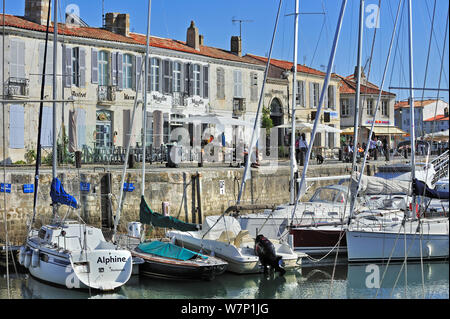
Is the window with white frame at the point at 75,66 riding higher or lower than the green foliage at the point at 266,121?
higher

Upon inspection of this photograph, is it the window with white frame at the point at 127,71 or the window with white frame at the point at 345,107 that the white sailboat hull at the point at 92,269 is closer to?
the window with white frame at the point at 127,71

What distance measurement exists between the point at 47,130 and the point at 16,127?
1.30 metres

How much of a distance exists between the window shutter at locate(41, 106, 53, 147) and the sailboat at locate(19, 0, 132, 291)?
9.87m

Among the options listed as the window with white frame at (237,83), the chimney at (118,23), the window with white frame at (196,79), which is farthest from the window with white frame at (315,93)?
the chimney at (118,23)

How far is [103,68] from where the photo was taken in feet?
108

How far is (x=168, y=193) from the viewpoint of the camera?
26344mm

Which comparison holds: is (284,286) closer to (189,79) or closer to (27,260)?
(27,260)

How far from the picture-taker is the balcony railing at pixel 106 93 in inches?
1272

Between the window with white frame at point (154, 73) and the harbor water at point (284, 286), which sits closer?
the harbor water at point (284, 286)

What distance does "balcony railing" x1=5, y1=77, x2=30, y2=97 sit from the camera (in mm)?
28812

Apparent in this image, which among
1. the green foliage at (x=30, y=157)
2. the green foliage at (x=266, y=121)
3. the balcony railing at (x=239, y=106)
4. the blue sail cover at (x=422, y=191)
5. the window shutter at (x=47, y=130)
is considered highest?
the balcony railing at (x=239, y=106)

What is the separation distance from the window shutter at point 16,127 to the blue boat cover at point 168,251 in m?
11.5

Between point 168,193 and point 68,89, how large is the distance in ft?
27.4

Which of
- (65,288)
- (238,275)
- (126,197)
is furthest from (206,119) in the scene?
(65,288)
